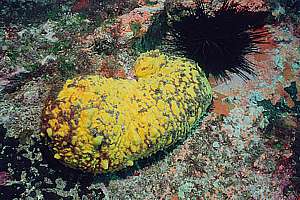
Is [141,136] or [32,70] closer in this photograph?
[141,136]

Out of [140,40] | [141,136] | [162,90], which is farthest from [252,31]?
[141,136]

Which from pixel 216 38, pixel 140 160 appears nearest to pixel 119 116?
pixel 140 160

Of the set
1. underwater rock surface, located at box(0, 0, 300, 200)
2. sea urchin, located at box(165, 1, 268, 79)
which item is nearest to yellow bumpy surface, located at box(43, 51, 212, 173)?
underwater rock surface, located at box(0, 0, 300, 200)

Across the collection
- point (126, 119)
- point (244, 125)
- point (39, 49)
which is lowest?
point (244, 125)

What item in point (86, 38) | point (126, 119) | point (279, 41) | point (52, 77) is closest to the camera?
point (126, 119)

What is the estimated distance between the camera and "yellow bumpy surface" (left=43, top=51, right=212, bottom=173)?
2.30 m

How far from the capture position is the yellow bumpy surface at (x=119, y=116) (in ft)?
7.56

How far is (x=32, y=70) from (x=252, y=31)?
2.58m

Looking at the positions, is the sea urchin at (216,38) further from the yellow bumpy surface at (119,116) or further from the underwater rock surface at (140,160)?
the yellow bumpy surface at (119,116)

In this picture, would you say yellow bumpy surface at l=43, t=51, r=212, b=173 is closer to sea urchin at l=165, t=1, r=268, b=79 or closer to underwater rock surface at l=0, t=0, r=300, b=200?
underwater rock surface at l=0, t=0, r=300, b=200

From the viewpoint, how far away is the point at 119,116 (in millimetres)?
2416

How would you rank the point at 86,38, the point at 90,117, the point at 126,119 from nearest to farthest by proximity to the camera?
1. the point at 90,117
2. the point at 126,119
3. the point at 86,38

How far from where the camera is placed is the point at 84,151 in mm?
2316

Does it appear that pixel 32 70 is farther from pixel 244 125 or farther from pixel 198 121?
pixel 244 125
